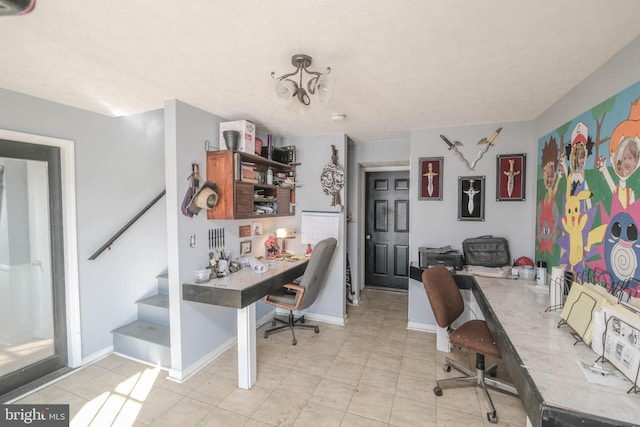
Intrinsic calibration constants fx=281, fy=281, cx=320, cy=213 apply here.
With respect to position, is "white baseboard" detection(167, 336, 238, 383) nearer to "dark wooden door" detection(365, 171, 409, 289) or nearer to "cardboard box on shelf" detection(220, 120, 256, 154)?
"cardboard box on shelf" detection(220, 120, 256, 154)

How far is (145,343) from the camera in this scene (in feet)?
8.65

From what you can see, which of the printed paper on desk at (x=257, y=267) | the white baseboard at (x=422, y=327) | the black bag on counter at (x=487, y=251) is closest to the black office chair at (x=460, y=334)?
the black bag on counter at (x=487, y=251)

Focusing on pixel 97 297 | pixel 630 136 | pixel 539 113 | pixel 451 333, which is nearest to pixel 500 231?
pixel 539 113

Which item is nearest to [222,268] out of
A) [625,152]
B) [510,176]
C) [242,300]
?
[242,300]

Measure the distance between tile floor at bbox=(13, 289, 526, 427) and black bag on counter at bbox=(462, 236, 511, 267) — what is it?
3.14ft

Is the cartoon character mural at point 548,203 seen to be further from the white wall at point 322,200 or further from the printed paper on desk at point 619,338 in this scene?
the white wall at point 322,200

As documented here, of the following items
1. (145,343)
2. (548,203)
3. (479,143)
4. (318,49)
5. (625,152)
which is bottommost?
(145,343)

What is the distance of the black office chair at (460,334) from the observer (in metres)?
2.04

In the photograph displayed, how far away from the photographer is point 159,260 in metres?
3.32

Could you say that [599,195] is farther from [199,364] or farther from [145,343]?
[145,343]

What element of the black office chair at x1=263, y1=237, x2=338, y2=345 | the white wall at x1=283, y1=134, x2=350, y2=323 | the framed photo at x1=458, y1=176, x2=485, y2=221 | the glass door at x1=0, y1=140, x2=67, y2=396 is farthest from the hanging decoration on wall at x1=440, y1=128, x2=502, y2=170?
the glass door at x1=0, y1=140, x2=67, y2=396

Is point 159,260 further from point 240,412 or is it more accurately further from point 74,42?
point 74,42

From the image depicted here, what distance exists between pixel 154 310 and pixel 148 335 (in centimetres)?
29

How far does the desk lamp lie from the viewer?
145 inches
